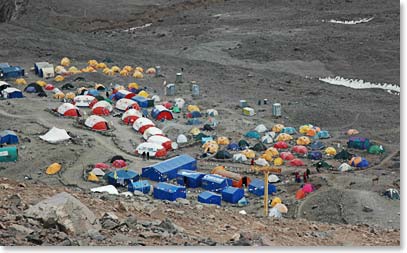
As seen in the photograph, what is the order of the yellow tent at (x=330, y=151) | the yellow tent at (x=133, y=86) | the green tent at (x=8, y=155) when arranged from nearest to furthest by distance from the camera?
the green tent at (x=8, y=155) → the yellow tent at (x=330, y=151) → the yellow tent at (x=133, y=86)

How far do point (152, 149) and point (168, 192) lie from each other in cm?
440

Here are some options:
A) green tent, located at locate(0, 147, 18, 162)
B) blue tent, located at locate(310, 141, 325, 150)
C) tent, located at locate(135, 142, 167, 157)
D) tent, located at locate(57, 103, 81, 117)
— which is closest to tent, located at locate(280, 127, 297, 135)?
blue tent, located at locate(310, 141, 325, 150)

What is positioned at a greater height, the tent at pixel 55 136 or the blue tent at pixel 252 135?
the tent at pixel 55 136

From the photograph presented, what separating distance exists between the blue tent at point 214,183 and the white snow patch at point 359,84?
12759 millimetres

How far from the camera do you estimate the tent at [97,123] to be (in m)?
20.4

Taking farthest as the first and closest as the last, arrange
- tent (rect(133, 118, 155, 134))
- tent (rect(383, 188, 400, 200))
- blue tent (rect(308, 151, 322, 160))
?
tent (rect(133, 118, 155, 134)), blue tent (rect(308, 151, 322, 160)), tent (rect(383, 188, 400, 200))

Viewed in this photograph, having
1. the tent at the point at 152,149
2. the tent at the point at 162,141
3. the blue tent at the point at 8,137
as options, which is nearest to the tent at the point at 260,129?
the tent at the point at 162,141

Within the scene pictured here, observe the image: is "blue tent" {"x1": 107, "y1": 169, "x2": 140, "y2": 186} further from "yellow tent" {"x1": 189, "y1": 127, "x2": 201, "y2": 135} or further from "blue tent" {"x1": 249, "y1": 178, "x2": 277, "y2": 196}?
"yellow tent" {"x1": 189, "y1": 127, "x2": 201, "y2": 135}

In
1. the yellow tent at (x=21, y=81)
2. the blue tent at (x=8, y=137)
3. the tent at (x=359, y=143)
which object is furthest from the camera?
the yellow tent at (x=21, y=81)

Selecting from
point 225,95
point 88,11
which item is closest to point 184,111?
point 225,95

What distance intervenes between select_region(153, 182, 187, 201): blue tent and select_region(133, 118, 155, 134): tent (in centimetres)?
614

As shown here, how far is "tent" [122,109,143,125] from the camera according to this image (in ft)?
69.5

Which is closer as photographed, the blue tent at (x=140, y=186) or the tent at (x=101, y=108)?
the blue tent at (x=140, y=186)

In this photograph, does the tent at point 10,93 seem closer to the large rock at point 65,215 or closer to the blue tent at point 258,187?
the blue tent at point 258,187
